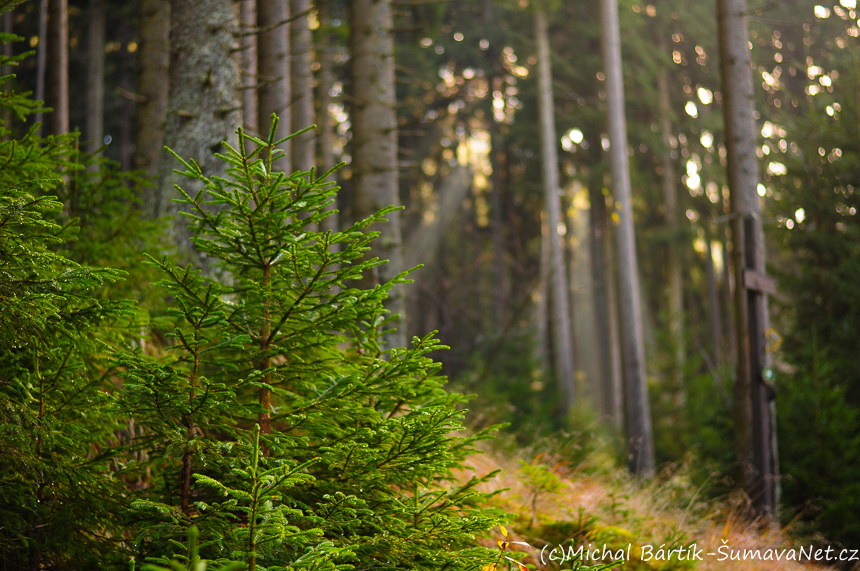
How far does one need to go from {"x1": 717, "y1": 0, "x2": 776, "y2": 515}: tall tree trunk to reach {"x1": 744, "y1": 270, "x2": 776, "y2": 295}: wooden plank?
5 cm

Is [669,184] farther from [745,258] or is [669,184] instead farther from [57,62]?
[57,62]

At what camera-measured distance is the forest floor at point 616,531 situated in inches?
143

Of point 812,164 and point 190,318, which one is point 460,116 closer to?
point 812,164

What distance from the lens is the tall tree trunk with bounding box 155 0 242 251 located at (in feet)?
14.7

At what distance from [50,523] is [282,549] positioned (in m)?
1.01

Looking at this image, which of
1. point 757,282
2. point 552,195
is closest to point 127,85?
point 552,195

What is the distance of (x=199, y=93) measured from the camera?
14.8ft

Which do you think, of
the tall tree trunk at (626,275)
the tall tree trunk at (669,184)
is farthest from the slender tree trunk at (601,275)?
the tall tree trunk at (626,275)

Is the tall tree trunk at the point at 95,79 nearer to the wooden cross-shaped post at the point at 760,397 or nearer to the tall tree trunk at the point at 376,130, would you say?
the tall tree trunk at the point at 376,130

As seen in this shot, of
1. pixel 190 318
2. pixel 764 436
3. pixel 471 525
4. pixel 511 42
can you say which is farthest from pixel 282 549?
pixel 511 42

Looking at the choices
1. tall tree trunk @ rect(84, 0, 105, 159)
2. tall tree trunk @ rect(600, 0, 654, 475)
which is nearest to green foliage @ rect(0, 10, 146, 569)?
tall tree trunk @ rect(600, 0, 654, 475)

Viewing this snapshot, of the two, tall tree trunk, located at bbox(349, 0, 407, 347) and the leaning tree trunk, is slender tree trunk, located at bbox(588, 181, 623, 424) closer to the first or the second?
the leaning tree trunk

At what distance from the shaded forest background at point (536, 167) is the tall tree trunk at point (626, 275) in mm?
278

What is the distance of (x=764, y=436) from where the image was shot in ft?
20.1
